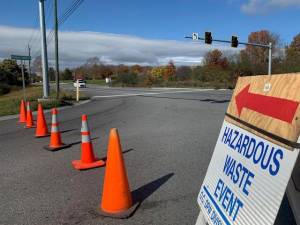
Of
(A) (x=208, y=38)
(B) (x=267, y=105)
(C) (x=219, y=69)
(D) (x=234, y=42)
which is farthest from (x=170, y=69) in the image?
(B) (x=267, y=105)

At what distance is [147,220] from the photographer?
3.78 m

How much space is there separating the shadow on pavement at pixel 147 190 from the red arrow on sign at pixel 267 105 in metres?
1.99

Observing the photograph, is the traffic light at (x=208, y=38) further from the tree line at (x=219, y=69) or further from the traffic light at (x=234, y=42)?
the tree line at (x=219, y=69)

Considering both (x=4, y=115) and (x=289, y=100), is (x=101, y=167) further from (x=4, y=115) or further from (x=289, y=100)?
(x=4, y=115)

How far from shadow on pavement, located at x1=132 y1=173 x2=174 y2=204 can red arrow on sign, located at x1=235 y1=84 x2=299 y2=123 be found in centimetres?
199

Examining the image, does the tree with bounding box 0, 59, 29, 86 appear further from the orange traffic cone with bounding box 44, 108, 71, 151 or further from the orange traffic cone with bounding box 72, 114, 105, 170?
the orange traffic cone with bounding box 72, 114, 105, 170

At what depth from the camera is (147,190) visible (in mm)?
4742

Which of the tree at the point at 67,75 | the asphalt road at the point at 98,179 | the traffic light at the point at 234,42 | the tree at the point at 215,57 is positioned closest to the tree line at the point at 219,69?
the tree at the point at 215,57

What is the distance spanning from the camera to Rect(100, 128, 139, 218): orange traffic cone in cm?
399

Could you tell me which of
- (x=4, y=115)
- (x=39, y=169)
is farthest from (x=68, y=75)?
(x=39, y=169)

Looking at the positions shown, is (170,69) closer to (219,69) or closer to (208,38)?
(219,69)

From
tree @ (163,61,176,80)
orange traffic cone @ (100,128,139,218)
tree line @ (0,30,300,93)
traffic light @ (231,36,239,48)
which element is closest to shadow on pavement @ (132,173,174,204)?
orange traffic cone @ (100,128,139,218)

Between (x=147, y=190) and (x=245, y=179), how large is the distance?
2.53 meters

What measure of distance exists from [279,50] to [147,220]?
262 ft
